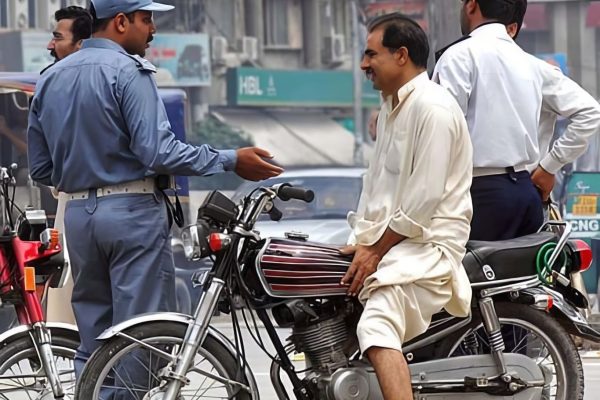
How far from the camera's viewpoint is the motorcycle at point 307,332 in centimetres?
505

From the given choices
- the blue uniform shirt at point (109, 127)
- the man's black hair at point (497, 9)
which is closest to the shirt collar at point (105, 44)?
the blue uniform shirt at point (109, 127)

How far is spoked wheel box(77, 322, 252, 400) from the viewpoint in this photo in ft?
16.5

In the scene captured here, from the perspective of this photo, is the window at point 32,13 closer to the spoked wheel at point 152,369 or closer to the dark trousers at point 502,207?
the dark trousers at point 502,207

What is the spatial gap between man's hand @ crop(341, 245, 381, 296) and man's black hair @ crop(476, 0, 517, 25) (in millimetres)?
1444

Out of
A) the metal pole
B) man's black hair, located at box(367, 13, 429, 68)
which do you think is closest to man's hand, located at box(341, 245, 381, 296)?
man's black hair, located at box(367, 13, 429, 68)

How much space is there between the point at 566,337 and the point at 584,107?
3.66 ft

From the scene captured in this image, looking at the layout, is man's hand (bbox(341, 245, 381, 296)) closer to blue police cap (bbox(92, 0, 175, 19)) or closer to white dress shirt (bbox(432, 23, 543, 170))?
white dress shirt (bbox(432, 23, 543, 170))

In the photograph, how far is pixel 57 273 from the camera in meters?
5.83

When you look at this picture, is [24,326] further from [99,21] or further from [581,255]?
[581,255]

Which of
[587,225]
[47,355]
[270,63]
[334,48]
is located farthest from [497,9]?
[270,63]

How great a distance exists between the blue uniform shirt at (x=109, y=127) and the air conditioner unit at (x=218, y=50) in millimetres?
17768

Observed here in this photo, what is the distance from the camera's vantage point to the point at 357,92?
78.8ft

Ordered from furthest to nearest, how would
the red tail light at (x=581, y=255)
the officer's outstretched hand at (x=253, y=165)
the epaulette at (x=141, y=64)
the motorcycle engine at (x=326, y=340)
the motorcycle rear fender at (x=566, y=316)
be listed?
the red tail light at (x=581, y=255) < the motorcycle rear fender at (x=566, y=316) < the epaulette at (x=141, y=64) < the officer's outstretched hand at (x=253, y=165) < the motorcycle engine at (x=326, y=340)

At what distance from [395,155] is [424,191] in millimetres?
204
